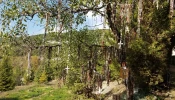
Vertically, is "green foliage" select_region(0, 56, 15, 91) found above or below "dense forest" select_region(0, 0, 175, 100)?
below

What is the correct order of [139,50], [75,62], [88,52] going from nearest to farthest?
[75,62], [88,52], [139,50]

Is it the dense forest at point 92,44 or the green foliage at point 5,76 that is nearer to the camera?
the dense forest at point 92,44

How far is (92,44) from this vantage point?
601 inches

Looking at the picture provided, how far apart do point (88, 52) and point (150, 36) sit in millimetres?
9416

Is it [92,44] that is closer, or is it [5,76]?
[92,44]

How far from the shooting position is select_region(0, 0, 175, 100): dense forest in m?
11.7

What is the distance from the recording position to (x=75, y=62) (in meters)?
13.6

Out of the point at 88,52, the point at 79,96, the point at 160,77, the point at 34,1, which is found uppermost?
the point at 34,1

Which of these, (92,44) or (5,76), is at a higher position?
(92,44)

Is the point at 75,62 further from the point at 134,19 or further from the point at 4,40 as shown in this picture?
the point at 134,19

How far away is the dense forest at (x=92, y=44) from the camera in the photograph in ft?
38.4

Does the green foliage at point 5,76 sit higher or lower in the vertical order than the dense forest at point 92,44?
lower

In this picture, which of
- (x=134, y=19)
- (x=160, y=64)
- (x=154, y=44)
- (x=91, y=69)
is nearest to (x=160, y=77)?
(x=160, y=64)

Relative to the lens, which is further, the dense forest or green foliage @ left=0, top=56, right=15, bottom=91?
green foliage @ left=0, top=56, right=15, bottom=91
